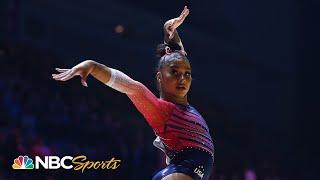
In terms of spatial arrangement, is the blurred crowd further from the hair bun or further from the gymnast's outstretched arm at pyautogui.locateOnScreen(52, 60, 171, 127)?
the gymnast's outstretched arm at pyautogui.locateOnScreen(52, 60, 171, 127)

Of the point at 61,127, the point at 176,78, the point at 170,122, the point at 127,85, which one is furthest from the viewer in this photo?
the point at 61,127

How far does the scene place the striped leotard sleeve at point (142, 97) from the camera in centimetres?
349

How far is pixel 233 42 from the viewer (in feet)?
48.6

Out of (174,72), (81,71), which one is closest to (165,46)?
(174,72)

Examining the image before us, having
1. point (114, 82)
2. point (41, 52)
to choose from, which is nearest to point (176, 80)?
point (114, 82)

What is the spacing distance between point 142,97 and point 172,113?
0.79 ft

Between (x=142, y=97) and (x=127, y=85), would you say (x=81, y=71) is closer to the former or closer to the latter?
(x=127, y=85)

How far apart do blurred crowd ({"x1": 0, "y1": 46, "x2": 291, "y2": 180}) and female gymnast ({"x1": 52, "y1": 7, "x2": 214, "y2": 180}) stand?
300cm

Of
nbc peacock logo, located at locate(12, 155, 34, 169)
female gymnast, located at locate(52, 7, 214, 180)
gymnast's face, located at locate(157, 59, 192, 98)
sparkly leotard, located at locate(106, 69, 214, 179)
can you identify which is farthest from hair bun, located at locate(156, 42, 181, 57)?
nbc peacock logo, located at locate(12, 155, 34, 169)

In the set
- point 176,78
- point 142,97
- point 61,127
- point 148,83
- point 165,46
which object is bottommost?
point 142,97

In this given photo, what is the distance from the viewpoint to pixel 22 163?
632 cm

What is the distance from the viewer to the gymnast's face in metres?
3.82

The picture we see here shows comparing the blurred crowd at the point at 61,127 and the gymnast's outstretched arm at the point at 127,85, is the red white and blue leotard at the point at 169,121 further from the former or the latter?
the blurred crowd at the point at 61,127

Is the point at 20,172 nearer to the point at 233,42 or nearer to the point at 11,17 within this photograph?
the point at 11,17
